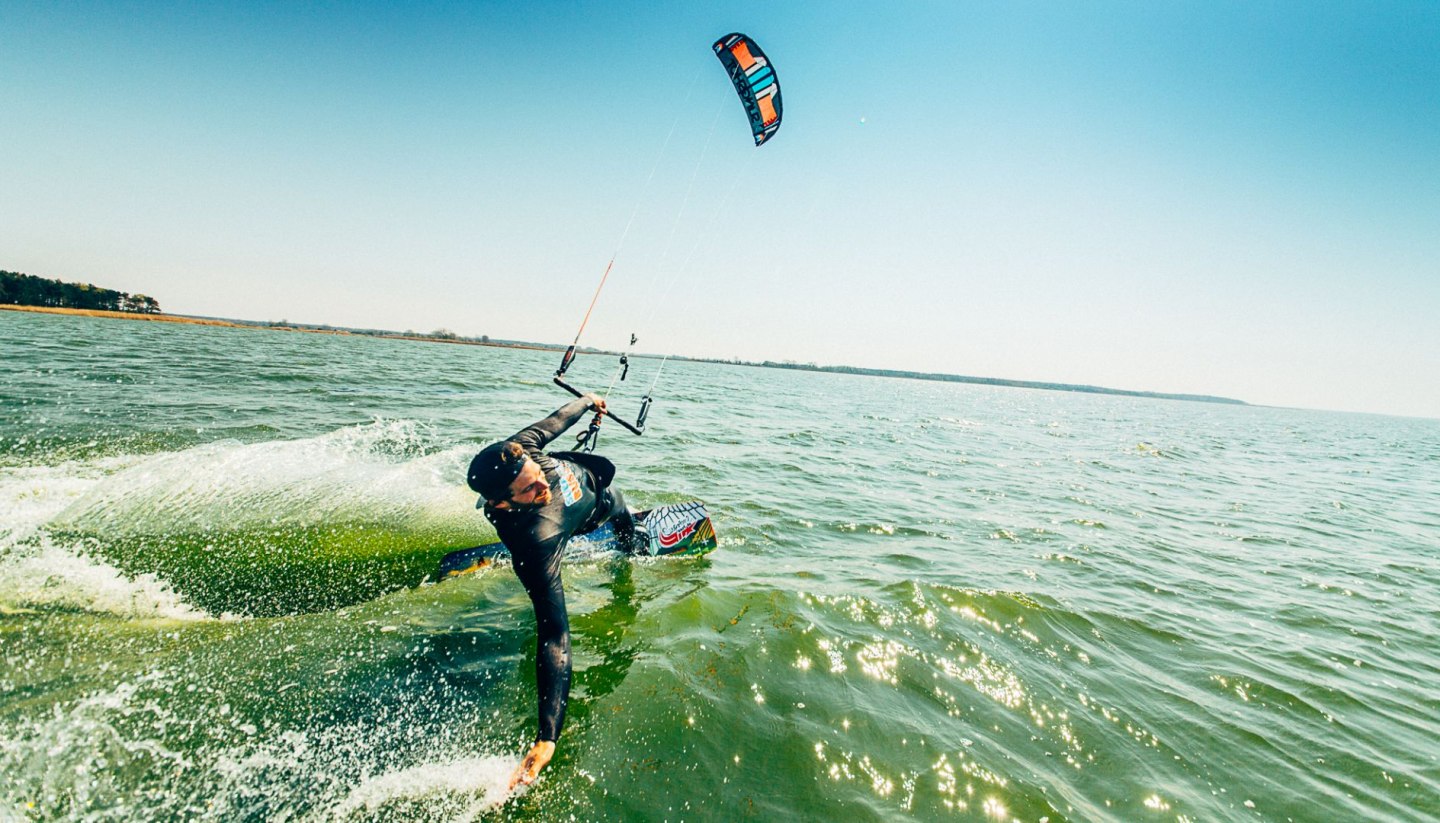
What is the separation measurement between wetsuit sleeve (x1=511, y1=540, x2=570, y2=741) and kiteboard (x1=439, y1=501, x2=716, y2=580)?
9.47 ft

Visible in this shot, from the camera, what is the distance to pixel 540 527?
4.04 meters

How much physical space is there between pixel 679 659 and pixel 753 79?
9.84m

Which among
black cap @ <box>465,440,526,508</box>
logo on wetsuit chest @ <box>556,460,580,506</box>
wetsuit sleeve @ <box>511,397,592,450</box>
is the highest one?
wetsuit sleeve @ <box>511,397,592,450</box>

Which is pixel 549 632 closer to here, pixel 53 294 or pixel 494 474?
pixel 494 474

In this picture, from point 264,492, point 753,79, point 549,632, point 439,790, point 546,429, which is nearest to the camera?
point 439,790

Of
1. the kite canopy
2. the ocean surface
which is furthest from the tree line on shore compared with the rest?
the kite canopy

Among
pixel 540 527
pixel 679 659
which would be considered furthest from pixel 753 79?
pixel 679 659

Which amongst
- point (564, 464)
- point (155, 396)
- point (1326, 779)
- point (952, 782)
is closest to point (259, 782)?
point (564, 464)

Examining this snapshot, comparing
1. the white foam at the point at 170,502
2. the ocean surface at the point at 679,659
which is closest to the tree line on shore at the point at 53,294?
the ocean surface at the point at 679,659

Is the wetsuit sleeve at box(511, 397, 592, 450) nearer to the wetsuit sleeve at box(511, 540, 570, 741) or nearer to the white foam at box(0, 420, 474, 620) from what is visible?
the wetsuit sleeve at box(511, 540, 570, 741)

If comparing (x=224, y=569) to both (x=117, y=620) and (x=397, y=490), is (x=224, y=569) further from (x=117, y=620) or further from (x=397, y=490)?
(x=397, y=490)

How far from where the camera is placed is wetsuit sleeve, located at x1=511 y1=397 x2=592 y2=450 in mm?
4395

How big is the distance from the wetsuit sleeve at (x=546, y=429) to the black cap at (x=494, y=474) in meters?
0.57

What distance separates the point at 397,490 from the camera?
906 centimetres
